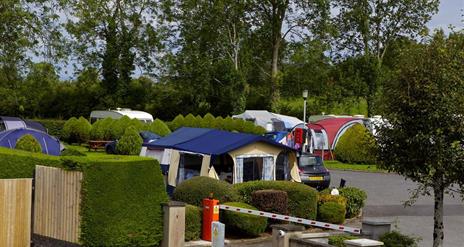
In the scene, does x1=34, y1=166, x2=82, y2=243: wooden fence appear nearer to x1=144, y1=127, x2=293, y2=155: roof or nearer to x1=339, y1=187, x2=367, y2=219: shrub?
x1=144, y1=127, x2=293, y2=155: roof

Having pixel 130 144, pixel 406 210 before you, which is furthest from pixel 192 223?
pixel 130 144

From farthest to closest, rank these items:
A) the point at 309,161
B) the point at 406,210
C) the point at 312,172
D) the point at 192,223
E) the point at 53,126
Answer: the point at 53,126 → the point at 309,161 → the point at 312,172 → the point at 406,210 → the point at 192,223

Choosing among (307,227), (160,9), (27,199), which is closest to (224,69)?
(160,9)

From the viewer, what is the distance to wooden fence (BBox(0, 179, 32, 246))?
38.6ft

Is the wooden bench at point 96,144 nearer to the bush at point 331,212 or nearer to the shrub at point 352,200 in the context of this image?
the shrub at point 352,200

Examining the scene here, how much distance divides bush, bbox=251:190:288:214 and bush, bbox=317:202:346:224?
163 centimetres

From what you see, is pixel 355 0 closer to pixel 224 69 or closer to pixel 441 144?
pixel 224 69

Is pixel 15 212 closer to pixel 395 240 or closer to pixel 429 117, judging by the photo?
pixel 395 240

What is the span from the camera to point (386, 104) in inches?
410

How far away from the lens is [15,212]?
11.9m

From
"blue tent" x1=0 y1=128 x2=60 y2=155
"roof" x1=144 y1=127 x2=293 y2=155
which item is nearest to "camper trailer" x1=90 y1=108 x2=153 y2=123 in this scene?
"blue tent" x1=0 y1=128 x2=60 y2=155

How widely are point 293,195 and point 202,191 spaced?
2.16 meters

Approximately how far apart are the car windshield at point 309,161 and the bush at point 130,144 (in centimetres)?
1339

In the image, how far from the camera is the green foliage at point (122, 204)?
38.4ft
